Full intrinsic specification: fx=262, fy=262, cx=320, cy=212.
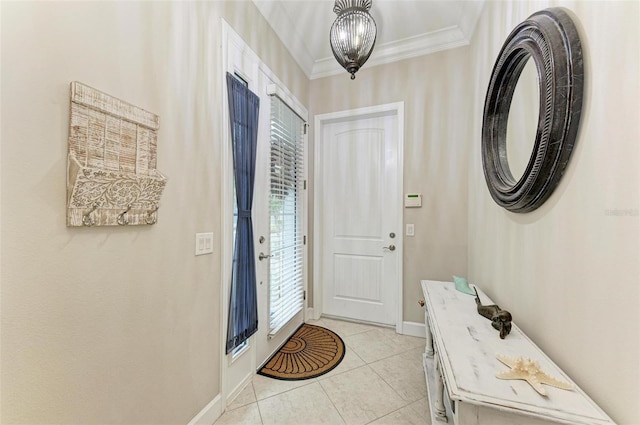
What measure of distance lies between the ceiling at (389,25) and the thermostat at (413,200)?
1468mm

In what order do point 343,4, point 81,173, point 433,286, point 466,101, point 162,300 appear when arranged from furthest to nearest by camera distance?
1. point 466,101
2. point 433,286
3. point 343,4
4. point 162,300
5. point 81,173

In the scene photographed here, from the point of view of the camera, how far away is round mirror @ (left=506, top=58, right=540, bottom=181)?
49.1 inches

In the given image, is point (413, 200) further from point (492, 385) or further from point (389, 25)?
point (492, 385)

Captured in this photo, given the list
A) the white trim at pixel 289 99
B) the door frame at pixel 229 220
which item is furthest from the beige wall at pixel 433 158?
the door frame at pixel 229 220

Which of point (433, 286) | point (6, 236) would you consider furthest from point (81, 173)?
point (433, 286)

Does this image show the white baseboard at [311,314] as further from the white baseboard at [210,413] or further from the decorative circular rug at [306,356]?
the white baseboard at [210,413]

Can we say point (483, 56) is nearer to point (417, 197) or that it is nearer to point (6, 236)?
point (417, 197)

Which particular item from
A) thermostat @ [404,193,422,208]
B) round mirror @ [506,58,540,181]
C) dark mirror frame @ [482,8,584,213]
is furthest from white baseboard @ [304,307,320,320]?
round mirror @ [506,58,540,181]

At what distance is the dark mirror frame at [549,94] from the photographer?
955 millimetres

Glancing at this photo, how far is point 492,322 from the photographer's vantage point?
126cm

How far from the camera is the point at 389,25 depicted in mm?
2477

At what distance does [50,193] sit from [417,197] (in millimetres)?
2644

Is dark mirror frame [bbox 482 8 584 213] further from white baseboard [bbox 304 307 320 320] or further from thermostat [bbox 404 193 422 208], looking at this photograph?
white baseboard [bbox 304 307 320 320]

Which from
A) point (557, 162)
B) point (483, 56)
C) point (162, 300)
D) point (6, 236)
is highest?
point (483, 56)
